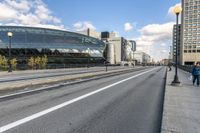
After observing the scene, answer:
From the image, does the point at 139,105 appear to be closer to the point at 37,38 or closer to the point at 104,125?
the point at 104,125

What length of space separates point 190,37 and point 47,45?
3224 inches

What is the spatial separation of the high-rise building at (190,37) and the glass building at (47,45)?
174 feet

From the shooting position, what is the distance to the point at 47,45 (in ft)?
330

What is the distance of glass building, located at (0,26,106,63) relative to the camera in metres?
94.9

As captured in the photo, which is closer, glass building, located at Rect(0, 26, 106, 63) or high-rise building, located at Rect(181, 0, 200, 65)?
glass building, located at Rect(0, 26, 106, 63)

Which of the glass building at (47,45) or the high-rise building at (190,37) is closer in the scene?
the glass building at (47,45)

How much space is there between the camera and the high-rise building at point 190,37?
12081 cm

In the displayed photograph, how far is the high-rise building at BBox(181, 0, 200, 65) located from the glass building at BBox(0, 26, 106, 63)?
2090 inches

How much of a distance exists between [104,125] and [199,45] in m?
137

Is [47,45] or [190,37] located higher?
[190,37]

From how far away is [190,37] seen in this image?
129375 millimetres

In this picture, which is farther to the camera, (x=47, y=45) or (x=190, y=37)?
(x=190, y=37)

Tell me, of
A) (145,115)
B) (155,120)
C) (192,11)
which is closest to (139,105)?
(145,115)

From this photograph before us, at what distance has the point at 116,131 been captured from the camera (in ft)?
17.7
